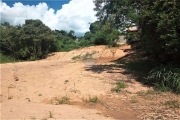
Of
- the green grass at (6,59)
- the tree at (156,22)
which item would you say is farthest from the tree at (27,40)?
the tree at (156,22)

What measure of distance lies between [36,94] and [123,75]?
4.00 metres

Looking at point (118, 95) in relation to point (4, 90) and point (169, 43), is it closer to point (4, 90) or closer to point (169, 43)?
point (169, 43)

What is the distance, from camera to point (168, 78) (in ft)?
22.3

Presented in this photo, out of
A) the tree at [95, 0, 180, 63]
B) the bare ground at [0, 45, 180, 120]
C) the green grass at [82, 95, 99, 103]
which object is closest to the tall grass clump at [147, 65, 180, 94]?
the bare ground at [0, 45, 180, 120]

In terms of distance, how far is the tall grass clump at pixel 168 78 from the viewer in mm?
6558

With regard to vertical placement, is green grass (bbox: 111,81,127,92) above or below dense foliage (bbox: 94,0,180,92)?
below

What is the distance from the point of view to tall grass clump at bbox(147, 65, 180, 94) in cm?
656

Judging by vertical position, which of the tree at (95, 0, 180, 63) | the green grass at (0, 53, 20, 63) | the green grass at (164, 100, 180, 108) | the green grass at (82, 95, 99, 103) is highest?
the tree at (95, 0, 180, 63)

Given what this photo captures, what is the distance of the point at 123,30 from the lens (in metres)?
9.82

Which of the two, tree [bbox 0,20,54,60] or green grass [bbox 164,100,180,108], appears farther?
tree [bbox 0,20,54,60]

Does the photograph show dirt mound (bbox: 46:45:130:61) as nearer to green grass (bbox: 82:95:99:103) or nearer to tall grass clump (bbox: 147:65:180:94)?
tall grass clump (bbox: 147:65:180:94)

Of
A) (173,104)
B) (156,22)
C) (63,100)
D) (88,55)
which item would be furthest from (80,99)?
(88,55)

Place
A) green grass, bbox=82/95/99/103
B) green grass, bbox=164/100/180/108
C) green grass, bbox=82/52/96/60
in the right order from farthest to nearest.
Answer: green grass, bbox=82/52/96/60 < green grass, bbox=82/95/99/103 < green grass, bbox=164/100/180/108

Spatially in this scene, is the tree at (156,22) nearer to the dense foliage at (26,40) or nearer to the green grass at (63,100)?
the green grass at (63,100)
